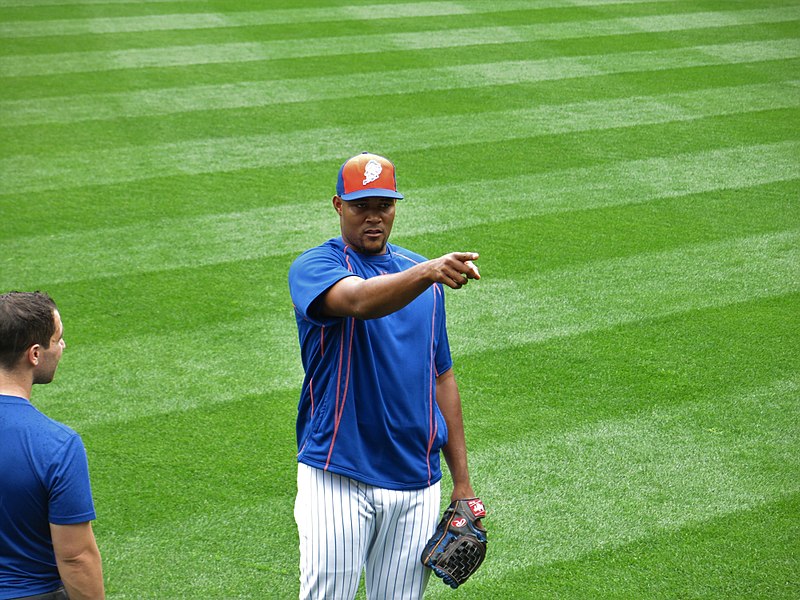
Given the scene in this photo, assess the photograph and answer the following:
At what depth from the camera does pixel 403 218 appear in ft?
28.5

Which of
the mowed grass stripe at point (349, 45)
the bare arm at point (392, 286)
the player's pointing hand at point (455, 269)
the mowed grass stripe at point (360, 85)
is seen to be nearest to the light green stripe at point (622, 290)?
the bare arm at point (392, 286)

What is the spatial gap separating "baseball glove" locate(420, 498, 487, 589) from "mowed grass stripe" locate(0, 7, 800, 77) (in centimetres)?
1096

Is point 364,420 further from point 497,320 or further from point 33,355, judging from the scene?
point 497,320

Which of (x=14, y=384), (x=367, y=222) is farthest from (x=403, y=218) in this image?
(x=14, y=384)

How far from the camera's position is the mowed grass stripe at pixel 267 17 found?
14992 mm

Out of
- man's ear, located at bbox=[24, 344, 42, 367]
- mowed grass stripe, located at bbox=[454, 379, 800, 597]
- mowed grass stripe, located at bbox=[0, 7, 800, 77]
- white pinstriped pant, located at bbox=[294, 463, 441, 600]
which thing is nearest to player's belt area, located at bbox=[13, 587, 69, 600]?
man's ear, located at bbox=[24, 344, 42, 367]

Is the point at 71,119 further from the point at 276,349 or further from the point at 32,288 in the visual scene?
the point at 276,349

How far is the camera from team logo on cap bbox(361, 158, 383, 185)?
3.33 meters

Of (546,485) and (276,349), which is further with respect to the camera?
(276,349)

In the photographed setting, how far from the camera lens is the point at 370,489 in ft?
10.9

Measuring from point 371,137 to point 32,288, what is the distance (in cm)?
456

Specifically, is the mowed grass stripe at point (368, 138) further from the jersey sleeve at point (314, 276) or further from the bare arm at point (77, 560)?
the bare arm at point (77, 560)

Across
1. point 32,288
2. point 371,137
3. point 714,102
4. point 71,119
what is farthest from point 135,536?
point 714,102

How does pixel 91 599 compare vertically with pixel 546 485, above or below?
above
